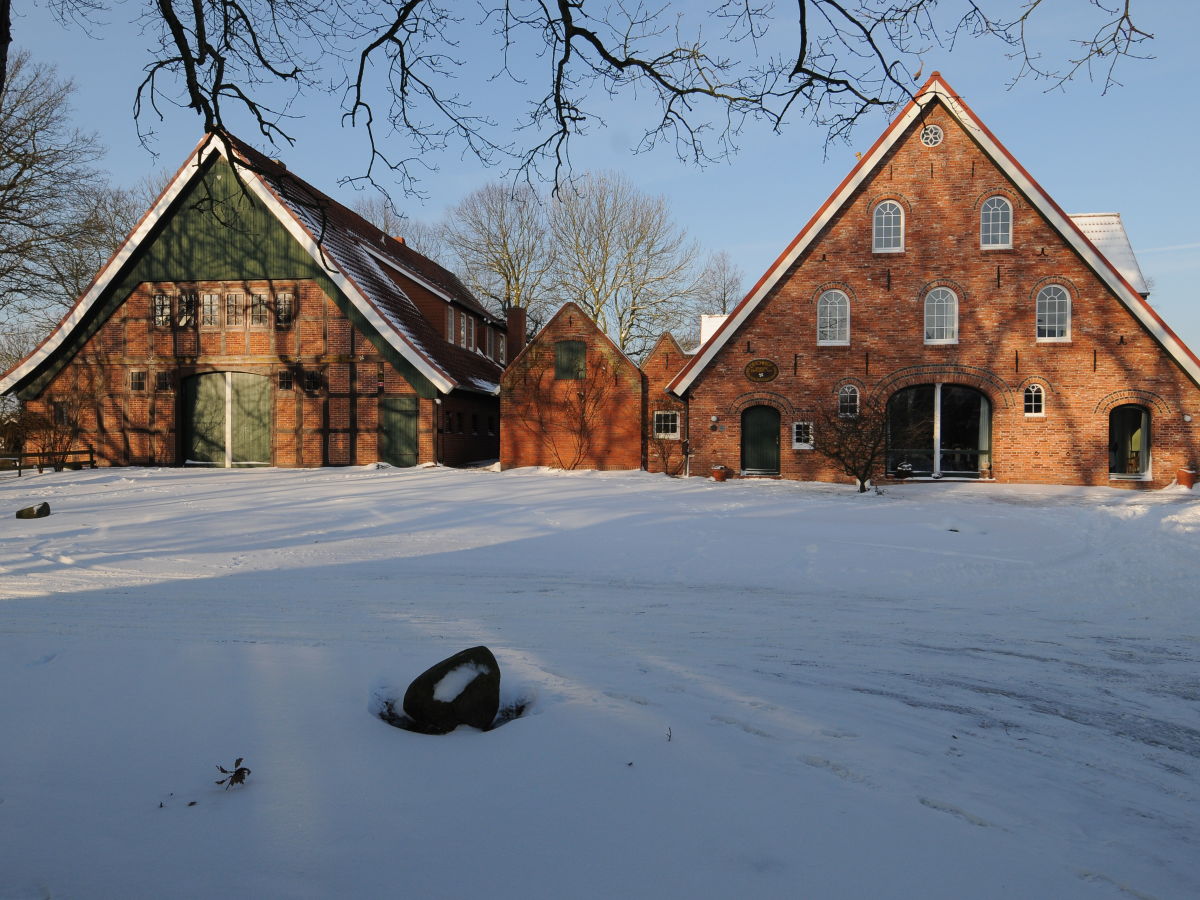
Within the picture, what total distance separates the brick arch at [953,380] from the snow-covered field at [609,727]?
1061cm

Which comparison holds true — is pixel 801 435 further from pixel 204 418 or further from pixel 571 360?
pixel 204 418

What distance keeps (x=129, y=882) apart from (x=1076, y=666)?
18.4ft

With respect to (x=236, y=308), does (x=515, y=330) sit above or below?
above

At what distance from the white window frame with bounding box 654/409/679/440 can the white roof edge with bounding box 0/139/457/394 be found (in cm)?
630

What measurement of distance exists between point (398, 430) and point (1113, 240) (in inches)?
871

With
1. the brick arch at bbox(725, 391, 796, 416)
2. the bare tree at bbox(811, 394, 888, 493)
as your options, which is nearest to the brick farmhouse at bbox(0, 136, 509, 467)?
the brick arch at bbox(725, 391, 796, 416)

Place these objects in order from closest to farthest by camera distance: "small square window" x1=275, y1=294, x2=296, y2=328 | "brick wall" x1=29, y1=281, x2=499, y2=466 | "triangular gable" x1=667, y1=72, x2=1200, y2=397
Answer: "triangular gable" x1=667, y1=72, x2=1200, y2=397, "brick wall" x1=29, y1=281, x2=499, y2=466, "small square window" x1=275, y1=294, x2=296, y2=328

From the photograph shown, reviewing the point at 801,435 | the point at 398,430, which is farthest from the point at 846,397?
the point at 398,430

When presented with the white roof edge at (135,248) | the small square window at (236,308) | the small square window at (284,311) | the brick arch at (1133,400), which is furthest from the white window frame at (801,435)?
the small square window at (236,308)

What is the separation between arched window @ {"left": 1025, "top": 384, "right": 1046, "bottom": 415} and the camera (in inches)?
726

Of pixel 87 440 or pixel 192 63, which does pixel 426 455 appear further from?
pixel 192 63

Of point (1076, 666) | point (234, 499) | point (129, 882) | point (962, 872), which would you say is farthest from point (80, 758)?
point (234, 499)

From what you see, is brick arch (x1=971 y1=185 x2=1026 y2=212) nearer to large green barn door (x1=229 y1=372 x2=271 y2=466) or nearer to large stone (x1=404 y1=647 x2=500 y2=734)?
large stone (x1=404 y1=647 x2=500 y2=734)

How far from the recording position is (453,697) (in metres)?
3.82
